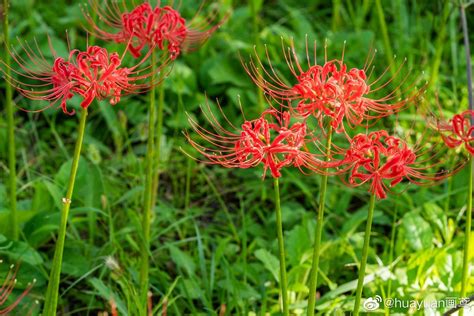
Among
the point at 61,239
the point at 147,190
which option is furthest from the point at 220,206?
the point at 61,239

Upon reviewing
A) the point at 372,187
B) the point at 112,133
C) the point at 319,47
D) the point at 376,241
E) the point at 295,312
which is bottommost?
the point at 295,312

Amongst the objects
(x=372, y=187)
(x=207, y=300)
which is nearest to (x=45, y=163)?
(x=207, y=300)

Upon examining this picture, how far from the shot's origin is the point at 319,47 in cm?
415

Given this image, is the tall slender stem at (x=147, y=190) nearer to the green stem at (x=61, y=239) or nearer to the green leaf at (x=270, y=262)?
the green leaf at (x=270, y=262)

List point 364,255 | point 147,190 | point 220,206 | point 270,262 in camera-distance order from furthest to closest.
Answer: point 220,206, point 270,262, point 147,190, point 364,255

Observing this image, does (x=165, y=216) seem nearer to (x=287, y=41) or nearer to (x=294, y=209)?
(x=294, y=209)

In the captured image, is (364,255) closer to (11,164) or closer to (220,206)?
(11,164)

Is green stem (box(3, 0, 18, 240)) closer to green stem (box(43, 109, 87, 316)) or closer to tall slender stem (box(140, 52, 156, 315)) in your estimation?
tall slender stem (box(140, 52, 156, 315))

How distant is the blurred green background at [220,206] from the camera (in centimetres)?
263

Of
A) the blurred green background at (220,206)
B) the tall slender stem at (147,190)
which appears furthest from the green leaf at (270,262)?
the tall slender stem at (147,190)

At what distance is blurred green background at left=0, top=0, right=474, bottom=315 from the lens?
2.63 meters

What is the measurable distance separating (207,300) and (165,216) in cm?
53

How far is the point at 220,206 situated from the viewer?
3504 mm

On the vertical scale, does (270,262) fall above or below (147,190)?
below
